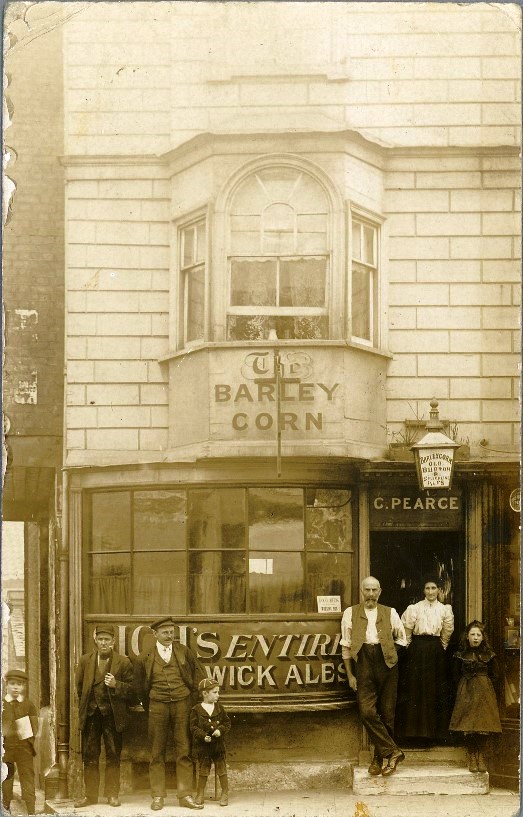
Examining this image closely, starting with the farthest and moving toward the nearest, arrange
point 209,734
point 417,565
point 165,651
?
point 417,565 → point 165,651 → point 209,734

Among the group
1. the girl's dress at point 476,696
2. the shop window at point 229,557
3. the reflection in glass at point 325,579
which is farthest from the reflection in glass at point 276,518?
the girl's dress at point 476,696

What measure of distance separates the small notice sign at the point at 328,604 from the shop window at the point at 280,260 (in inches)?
87.2

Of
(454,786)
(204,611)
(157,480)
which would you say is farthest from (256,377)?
(454,786)

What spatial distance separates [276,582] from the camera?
12508mm

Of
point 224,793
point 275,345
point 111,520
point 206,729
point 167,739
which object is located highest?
point 275,345

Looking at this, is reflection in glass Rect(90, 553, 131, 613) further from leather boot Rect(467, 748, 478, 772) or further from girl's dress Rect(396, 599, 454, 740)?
leather boot Rect(467, 748, 478, 772)

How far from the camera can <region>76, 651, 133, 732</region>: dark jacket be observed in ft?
40.2

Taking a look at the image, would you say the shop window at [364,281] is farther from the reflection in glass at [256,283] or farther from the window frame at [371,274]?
the reflection in glass at [256,283]

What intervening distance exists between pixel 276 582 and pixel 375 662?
42.0 inches

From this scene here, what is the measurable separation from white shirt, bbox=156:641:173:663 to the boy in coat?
1.12 metres

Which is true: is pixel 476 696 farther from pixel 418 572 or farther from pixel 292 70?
pixel 292 70

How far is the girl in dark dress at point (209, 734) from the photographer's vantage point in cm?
1196

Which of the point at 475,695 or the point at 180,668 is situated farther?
the point at 475,695

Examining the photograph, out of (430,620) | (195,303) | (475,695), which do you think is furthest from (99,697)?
(195,303)
